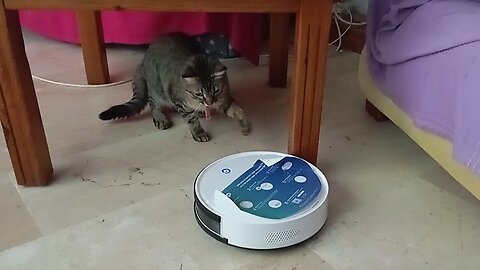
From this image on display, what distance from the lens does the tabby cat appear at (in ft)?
4.63

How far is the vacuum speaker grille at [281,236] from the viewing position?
3.47 feet

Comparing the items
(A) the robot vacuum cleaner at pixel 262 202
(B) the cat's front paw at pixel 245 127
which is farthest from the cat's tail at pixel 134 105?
(A) the robot vacuum cleaner at pixel 262 202

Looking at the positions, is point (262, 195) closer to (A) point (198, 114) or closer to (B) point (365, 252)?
(B) point (365, 252)

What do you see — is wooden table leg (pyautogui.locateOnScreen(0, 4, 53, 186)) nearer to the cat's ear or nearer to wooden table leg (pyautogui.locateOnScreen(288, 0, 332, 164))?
the cat's ear

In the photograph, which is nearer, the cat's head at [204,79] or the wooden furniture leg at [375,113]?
the cat's head at [204,79]

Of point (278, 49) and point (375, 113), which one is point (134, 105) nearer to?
point (278, 49)

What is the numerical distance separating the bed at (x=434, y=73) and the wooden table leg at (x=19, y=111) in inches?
29.6

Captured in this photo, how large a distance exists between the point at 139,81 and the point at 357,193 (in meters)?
0.66

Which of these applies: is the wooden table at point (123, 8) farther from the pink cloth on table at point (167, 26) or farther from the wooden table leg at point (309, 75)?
the pink cloth on table at point (167, 26)

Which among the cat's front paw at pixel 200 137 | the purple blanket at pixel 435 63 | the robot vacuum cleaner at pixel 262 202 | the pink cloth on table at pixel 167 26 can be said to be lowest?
the cat's front paw at pixel 200 137

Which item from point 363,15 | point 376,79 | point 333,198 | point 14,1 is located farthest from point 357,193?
point 363,15

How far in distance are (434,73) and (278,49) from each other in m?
0.60

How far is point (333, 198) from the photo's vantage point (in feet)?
4.06

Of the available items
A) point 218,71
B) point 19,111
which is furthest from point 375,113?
point 19,111
